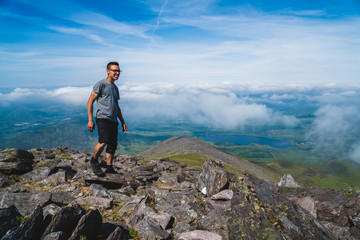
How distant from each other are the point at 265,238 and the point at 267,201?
2.07 metres

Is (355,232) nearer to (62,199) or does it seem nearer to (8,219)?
(8,219)

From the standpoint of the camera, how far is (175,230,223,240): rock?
6.10 metres

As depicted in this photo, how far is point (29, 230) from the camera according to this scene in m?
4.54

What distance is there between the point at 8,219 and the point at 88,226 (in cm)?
199

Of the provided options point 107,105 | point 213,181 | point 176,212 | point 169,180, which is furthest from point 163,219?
point 169,180

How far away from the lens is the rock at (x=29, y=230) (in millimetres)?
4328

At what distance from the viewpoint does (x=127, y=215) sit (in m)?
8.07

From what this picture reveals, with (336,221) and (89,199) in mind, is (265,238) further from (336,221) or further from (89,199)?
(89,199)

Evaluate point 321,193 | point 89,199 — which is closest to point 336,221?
point 321,193

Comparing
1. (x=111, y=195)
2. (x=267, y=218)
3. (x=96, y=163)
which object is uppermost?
(x=96, y=163)

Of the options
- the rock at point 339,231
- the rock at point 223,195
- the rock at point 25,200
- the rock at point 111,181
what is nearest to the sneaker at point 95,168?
the rock at point 111,181

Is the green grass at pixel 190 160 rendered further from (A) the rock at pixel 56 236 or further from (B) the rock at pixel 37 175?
(A) the rock at pixel 56 236

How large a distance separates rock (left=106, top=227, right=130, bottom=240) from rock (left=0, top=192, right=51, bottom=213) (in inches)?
147

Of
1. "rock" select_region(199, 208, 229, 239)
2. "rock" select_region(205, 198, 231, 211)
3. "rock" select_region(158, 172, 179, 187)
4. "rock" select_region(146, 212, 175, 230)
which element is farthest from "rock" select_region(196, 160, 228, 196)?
"rock" select_region(146, 212, 175, 230)
